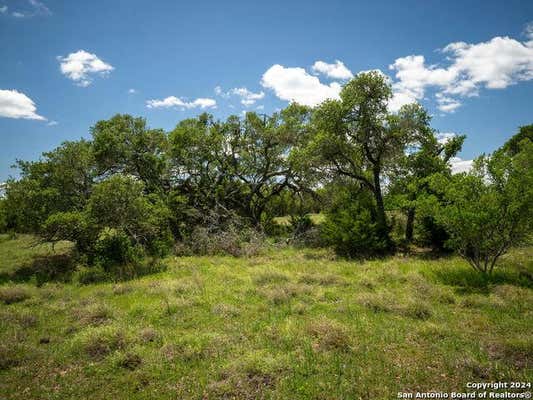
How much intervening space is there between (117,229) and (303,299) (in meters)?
12.1

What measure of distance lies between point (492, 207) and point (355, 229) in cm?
716

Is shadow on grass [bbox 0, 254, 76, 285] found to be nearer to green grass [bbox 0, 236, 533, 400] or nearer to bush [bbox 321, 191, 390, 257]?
green grass [bbox 0, 236, 533, 400]

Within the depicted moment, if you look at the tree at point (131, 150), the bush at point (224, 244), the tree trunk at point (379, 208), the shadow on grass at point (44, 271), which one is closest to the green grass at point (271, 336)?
the shadow on grass at point (44, 271)

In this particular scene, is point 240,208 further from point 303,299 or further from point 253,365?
point 253,365

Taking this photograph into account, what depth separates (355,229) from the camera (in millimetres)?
17938

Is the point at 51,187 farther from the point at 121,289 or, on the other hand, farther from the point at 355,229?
the point at 355,229

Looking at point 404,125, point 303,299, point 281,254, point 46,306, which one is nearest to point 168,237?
point 281,254

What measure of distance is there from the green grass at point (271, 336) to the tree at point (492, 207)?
61.2 inches

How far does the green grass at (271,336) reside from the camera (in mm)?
6422

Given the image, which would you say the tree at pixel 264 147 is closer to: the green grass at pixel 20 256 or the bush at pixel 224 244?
the bush at pixel 224 244

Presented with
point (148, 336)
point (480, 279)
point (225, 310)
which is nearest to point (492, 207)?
point (480, 279)

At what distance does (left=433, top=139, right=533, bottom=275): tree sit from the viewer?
11.7m

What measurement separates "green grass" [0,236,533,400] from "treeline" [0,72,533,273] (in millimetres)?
3206

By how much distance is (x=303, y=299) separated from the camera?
11.3 meters
